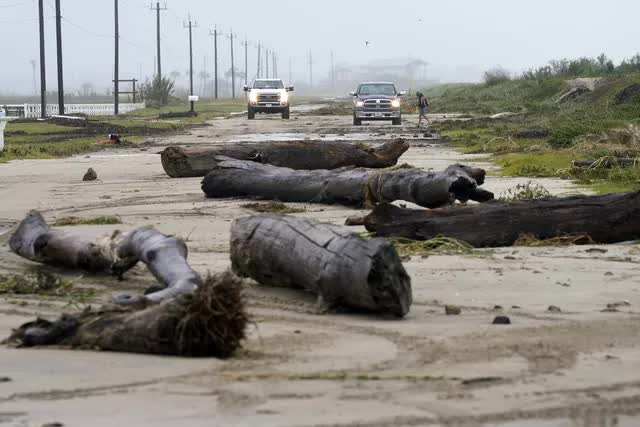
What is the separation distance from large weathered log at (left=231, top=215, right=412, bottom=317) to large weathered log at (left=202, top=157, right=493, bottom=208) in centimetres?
411

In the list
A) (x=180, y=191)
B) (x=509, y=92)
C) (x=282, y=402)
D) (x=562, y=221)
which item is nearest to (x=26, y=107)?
(x=509, y=92)

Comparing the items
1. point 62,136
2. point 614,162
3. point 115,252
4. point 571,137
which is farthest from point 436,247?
point 62,136

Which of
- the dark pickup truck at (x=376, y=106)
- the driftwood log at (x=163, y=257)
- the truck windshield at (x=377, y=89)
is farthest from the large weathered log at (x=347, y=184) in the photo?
the truck windshield at (x=377, y=89)

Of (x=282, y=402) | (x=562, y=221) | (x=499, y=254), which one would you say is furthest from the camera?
(x=562, y=221)

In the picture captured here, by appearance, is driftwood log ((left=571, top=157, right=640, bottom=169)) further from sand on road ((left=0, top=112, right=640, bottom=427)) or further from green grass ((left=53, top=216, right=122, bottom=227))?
green grass ((left=53, top=216, right=122, bottom=227))

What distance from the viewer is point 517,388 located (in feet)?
17.7

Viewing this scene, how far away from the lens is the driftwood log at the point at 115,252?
7.47 meters

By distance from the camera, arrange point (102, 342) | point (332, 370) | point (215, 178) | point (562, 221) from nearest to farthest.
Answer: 1. point (332, 370)
2. point (102, 342)
3. point (562, 221)
4. point (215, 178)

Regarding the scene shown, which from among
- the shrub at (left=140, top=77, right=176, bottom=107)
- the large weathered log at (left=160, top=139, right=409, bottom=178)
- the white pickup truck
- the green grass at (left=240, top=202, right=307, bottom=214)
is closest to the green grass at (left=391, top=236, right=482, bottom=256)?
the green grass at (left=240, top=202, right=307, bottom=214)

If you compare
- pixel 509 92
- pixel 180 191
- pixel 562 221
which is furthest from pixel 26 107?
pixel 562 221

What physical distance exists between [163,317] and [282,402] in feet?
3.78

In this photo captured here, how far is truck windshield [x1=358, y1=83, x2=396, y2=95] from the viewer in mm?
48156

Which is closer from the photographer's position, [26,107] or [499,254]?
[499,254]

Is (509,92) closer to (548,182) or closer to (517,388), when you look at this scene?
(548,182)
